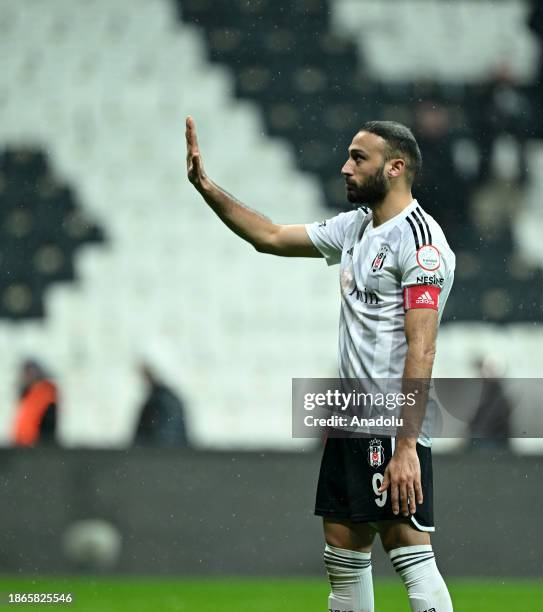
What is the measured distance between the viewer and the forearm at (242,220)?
438 cm

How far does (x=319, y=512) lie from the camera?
404 centimetres

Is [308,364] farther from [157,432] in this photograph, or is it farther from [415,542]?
[415,542]

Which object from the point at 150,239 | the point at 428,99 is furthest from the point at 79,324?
the point at 428,99

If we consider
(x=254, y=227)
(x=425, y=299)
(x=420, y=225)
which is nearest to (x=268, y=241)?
(x=254, y=227)

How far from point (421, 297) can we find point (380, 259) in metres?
0.20

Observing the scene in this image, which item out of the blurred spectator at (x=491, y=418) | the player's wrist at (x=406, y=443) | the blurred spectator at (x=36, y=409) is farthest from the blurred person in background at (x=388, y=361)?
the blurred spectator at (x=36, y=409)

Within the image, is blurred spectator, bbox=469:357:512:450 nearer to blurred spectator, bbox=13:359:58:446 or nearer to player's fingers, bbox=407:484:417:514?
blurred spectator, bbox=13:359:58:446

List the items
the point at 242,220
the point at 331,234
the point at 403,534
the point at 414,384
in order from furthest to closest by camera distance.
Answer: the point at 242,220 → the point at 331,234 → the point at 403,534 → the point at 414,384

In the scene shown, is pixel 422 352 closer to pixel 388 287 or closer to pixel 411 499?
pixel 388 287

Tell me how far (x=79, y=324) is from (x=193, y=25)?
3.13 metres

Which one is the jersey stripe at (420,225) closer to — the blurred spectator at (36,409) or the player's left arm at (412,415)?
the player's left arm at (412,415)

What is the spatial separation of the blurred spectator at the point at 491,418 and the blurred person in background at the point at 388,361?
5.03m

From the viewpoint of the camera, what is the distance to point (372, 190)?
13.3ft

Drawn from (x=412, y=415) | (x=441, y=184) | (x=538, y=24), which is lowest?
(x=412, y=415)
